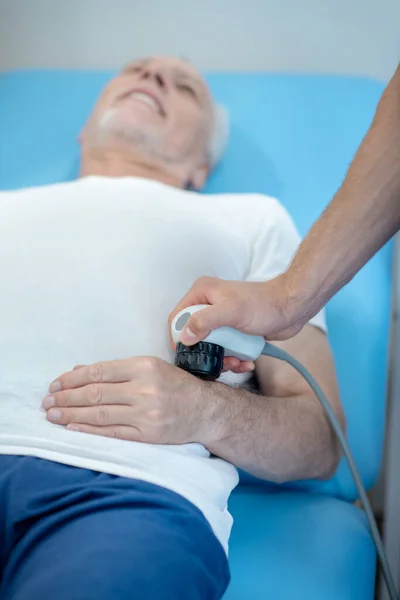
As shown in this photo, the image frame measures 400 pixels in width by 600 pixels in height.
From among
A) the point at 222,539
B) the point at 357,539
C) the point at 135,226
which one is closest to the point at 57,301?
the point at 135,226

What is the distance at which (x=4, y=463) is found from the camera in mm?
992

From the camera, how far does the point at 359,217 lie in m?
1.00

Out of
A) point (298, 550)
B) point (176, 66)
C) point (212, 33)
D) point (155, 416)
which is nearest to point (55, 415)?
point (155, 416)

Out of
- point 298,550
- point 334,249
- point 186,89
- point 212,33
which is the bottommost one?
point 298,550

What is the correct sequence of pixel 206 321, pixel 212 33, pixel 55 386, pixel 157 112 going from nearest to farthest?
pixel 206 321 → pixel 55 386 → pixel 157 112 → pixel 212 33

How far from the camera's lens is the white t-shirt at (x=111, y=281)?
39.5 inches

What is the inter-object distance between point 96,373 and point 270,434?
286mm

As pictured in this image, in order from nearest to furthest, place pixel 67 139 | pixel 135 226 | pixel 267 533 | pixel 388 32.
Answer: pixel 267 533
pixel 135 226
pixel 67 139
pixel 388 32

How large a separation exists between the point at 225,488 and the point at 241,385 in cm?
25

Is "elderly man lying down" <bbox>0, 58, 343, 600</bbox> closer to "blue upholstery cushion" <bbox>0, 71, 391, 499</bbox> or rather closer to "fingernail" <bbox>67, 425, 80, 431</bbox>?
"fingernail" <bbox>67, 425, 80, 431</bbox>

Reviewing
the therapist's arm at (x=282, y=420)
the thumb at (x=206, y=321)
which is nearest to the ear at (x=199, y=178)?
the therapist's arm at (x=282, y=420)

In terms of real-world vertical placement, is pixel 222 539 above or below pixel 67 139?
below

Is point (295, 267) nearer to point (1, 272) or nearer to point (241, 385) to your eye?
point (241, 385)

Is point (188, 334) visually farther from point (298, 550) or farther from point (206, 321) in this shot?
point (298, 550)
